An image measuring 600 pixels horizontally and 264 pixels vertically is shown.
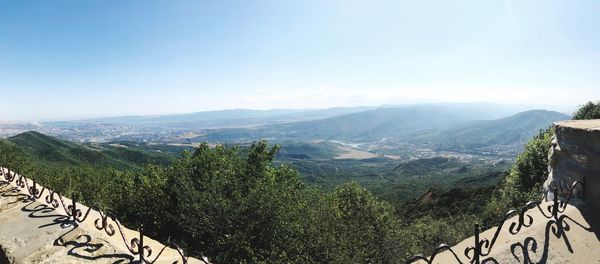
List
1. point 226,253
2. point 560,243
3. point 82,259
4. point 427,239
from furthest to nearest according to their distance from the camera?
point 427,239
point 226,253
point 560,243
point 82,259

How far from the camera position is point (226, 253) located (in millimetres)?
17672

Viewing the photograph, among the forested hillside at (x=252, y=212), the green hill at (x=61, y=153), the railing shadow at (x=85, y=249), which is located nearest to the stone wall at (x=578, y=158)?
the railing shadow at (x=85, y=249)

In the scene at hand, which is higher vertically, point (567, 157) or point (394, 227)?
point (567, 157)

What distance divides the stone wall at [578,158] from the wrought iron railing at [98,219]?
597 cm

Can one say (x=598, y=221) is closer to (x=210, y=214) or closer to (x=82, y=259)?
(x=82, y=259)

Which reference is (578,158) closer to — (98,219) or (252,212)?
(98,219)

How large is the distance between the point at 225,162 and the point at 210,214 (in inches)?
287

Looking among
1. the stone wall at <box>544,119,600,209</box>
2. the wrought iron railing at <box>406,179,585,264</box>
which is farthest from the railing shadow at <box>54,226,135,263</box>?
the stone wall at <box>544,119,600,209</box>

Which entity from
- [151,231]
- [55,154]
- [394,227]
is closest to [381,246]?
[394,227]

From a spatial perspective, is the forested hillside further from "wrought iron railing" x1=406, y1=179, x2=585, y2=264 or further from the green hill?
the green hill

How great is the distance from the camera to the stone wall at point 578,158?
5.36 m

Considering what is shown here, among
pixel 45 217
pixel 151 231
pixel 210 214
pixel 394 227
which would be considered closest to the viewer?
pixel 45 217

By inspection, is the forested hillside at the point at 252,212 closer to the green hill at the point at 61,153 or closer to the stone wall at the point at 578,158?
the stone wall at the point at 578,158

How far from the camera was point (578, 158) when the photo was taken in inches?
230
